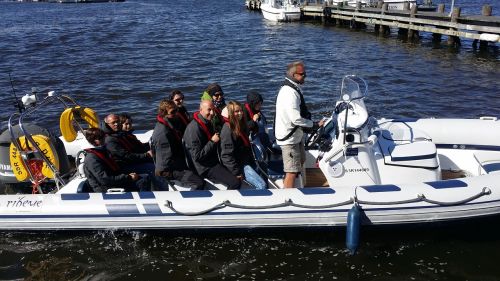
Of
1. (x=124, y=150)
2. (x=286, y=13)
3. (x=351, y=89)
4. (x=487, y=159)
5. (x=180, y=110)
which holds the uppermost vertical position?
(x=286, y=13)

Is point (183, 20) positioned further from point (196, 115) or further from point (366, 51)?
point (196, 115)

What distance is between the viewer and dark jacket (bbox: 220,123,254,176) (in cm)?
532

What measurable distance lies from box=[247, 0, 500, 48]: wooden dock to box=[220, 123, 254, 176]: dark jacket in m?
13.2

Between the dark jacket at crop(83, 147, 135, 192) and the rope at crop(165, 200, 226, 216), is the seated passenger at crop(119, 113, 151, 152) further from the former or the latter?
the rope at crop(165, 200, 226, 216)

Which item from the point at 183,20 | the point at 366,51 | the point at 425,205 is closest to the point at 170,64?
the point at 366,51

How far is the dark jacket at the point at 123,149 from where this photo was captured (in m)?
5.72

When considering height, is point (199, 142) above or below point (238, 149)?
above

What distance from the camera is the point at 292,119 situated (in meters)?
5.05

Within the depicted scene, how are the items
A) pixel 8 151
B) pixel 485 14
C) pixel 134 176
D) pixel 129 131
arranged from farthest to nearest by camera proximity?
pixel 485 14 < pixel 129 131 < pixel 8 151 < pixel 134 176

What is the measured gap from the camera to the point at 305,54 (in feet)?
61.3

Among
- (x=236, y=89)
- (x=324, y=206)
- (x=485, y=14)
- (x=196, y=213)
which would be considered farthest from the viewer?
(x=485, y=14)

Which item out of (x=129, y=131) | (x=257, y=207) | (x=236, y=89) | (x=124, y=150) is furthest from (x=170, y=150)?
(x=236, y=89)

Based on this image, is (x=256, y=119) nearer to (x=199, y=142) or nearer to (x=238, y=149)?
(x=238, y=149)

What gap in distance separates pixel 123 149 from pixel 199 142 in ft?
3.75
